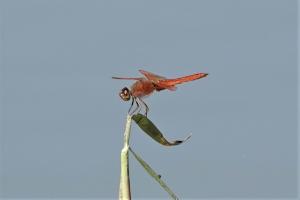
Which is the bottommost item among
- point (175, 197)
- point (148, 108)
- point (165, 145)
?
point (175, 197)

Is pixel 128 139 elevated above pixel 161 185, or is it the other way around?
pixel 128 139

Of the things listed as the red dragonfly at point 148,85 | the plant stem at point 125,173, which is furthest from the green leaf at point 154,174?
the red dragonfly at point 148,85

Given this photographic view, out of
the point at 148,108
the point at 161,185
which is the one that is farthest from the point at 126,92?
the point at 161,185

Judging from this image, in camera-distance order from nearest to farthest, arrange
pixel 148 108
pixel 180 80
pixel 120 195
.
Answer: pixel 120 195, pixel 180 80, pixel 148 108

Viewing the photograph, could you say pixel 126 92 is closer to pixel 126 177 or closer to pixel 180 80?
pixel 180 80

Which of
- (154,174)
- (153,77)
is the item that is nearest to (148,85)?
(153,77)

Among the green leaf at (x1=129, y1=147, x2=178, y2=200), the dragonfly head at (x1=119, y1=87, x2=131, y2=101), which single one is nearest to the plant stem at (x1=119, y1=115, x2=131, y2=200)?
the green leaf at (x1=129, y1=147, x2=178, y2=200)

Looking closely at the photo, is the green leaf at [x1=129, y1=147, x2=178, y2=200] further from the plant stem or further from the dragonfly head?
the dragonfly head

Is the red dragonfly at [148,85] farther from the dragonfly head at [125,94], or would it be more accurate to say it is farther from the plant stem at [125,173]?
the plant stem at [125,173]

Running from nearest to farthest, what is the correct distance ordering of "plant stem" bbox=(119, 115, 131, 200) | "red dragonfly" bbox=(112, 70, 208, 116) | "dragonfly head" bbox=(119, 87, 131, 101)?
"plant stem" bbox=(119, 115, 131, 200) < "red dragonfly" bbox=(112, 70, 208, 116) < "dragonfly head" bbox=(119, 87, 131, 101)
